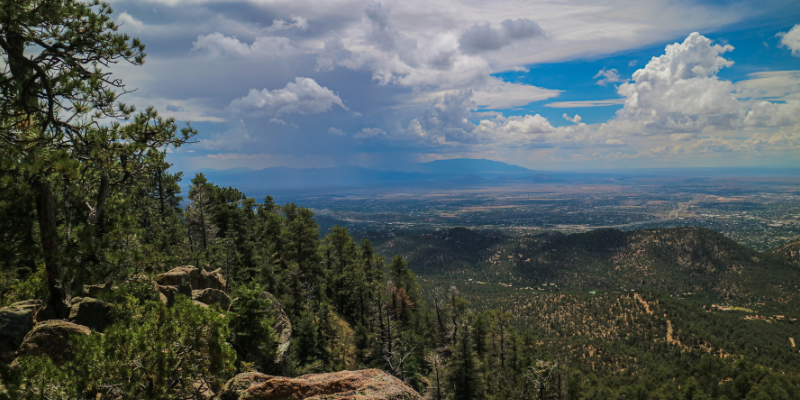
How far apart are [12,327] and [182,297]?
4.38 meters

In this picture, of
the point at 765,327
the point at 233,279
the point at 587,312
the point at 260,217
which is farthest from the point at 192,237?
the point at 765,327

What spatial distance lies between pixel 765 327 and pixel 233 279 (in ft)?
438

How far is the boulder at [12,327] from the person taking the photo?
8.52m

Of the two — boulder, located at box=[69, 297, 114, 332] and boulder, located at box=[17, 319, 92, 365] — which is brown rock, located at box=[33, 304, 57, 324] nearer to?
boulder, located at box=[69, 297, 114, 332]

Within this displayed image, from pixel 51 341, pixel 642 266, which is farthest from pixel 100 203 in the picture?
pixel 642 266

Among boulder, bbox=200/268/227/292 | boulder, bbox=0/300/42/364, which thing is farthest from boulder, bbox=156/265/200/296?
boulder, bbox=0/300/42/364

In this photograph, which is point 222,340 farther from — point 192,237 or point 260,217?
point 260,217

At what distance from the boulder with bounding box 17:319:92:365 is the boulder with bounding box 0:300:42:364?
60 cm

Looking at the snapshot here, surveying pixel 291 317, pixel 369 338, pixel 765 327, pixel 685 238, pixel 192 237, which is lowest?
pixel 765 327

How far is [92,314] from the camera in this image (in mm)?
10312

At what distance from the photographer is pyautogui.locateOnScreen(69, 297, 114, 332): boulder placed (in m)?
10.1

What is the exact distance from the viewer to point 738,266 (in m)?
150

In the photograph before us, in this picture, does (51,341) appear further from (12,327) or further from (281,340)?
(281,340)

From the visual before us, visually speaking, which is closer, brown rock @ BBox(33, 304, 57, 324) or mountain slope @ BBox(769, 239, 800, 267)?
brown rock @ BBox(33, 304, 57, 324)
